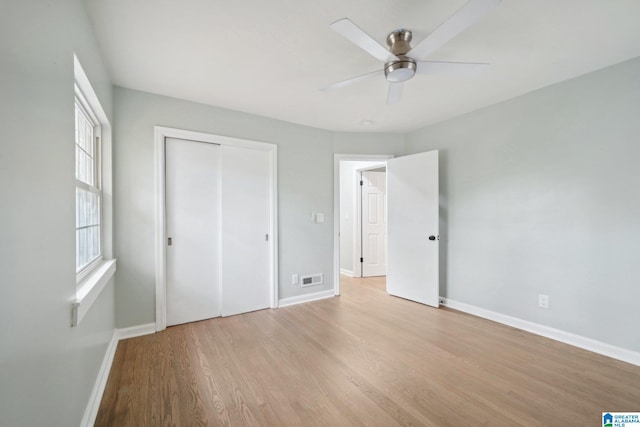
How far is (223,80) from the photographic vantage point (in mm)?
2480

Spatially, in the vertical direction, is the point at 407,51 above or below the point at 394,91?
above

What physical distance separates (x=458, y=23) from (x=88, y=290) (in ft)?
8.20

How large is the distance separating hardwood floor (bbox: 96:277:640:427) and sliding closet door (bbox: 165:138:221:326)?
243 millimetres

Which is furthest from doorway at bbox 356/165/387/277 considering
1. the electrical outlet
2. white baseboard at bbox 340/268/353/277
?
the electrical outlet

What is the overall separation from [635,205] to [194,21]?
365cm

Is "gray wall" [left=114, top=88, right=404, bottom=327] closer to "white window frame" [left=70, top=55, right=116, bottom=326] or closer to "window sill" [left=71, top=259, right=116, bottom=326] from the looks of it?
"white window frame" [left=70, top=55, right=116, bottom=326]

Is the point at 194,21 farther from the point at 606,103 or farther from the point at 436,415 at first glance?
the point at 606,103

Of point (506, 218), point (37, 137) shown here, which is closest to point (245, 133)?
point (37, 137)

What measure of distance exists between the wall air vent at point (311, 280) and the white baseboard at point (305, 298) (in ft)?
0.48

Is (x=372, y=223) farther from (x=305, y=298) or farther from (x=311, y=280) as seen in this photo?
(x=305, y=298)

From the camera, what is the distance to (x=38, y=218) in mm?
1006

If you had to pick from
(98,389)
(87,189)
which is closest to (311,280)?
(98,389)

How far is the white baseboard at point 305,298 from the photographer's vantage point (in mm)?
3559

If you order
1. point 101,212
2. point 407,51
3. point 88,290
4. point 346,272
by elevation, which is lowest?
point 346,272
